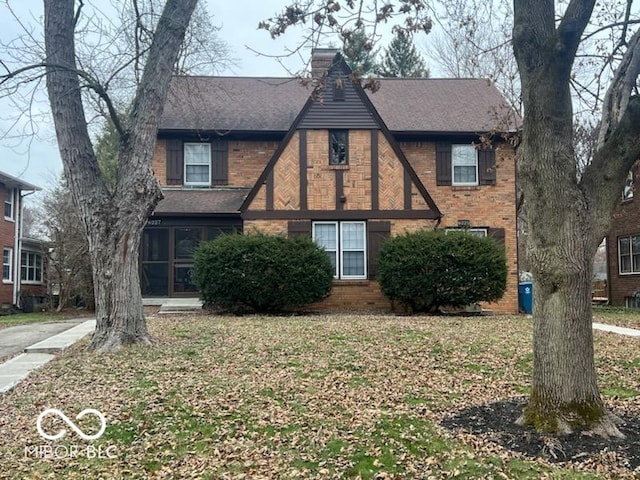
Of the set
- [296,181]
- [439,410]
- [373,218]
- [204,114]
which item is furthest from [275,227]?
[439,410]

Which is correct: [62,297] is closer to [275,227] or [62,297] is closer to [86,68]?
[275,227]

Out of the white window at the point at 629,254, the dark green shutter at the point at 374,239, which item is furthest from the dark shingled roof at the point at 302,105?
the white window at the point at 629,254

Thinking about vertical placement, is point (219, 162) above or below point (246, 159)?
below

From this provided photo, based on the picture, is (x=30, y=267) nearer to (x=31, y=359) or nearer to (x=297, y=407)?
(x=31, y=359)

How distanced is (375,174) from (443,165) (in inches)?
114

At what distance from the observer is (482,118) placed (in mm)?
19031

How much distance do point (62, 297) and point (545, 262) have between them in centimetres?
1989

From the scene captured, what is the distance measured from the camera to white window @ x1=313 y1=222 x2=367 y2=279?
1714 cm

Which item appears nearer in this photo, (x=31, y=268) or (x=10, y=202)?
(x=10, y=202)

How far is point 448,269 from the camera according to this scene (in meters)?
14.7

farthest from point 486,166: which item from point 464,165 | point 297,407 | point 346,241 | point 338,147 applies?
point 297,407

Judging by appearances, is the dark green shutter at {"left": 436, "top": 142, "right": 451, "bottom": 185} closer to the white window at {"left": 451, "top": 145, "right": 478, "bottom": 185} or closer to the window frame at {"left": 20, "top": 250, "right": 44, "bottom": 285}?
the white window at {"left": 451, "top": 145, "right": 478, "bottom": 185}

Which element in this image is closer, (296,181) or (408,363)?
(408,363)

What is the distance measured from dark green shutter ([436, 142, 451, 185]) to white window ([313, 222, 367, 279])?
11.0 feet
